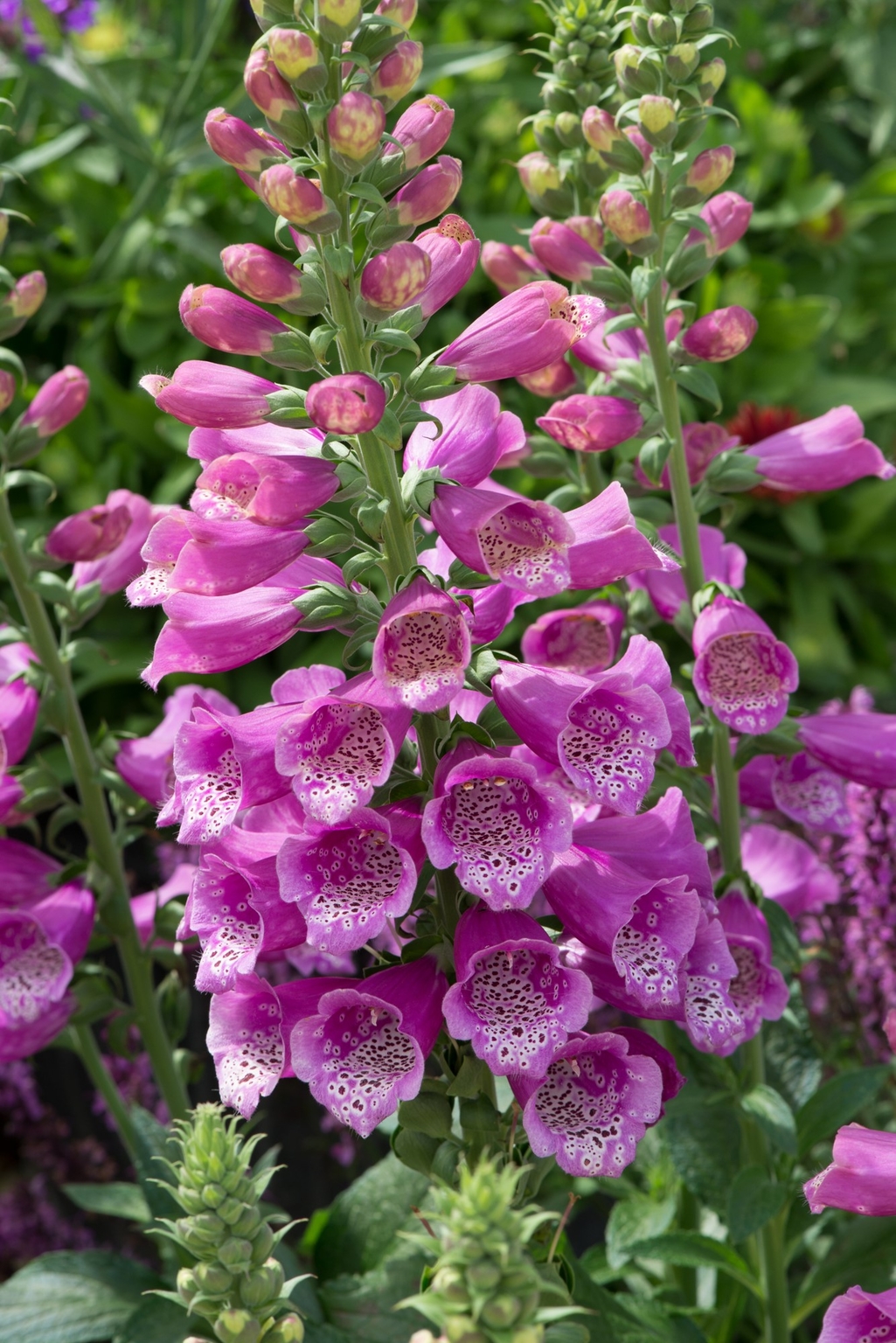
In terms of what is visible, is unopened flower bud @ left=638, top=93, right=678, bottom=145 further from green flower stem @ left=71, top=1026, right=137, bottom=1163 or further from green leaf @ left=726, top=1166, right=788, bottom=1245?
green flower stem @ left=71, top=1026, right=137, bottom=1163

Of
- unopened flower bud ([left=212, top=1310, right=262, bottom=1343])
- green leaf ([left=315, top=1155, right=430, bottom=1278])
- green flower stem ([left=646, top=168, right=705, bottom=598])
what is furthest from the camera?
green leaf ([left=315, top=1155, right=430, bottom=1278])

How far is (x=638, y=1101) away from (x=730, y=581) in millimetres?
587

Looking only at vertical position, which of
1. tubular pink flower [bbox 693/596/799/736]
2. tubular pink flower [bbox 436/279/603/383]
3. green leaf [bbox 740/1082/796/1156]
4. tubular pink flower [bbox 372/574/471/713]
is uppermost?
tubular pink flower [bbox 436/279/603/383]

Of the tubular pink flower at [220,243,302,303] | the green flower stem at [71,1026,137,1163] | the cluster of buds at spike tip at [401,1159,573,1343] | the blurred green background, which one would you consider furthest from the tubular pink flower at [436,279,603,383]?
the blurred green background

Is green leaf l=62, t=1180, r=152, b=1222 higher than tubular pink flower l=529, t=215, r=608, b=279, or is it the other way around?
tubular pink flower l=529, t=215, r=608, b=279

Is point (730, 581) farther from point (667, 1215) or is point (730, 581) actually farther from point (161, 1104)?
point (161, 1104)

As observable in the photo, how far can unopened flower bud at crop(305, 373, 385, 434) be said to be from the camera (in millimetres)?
827

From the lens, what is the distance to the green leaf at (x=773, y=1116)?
1173mm

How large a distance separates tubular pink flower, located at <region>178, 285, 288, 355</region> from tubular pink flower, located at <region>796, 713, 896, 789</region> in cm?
60

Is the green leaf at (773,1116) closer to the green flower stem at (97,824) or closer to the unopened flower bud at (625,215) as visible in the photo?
the green flower stem at (97,824)

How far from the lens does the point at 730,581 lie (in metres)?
1.31

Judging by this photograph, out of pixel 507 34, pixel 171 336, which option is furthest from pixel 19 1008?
pixel 507 34

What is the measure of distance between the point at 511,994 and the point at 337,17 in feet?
2.03

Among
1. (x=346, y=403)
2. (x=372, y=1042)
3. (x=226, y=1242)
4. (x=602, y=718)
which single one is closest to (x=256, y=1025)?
(x=372, y=1042)
